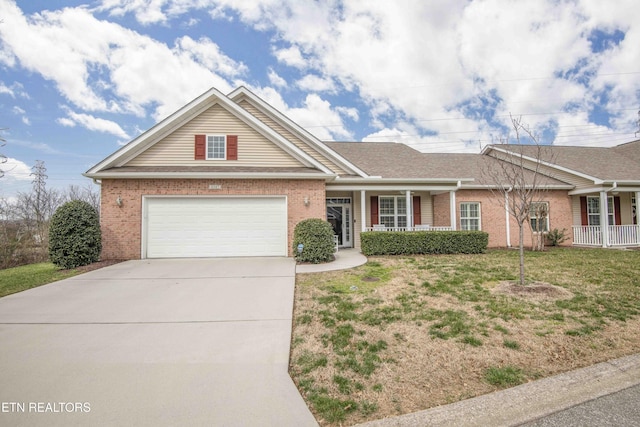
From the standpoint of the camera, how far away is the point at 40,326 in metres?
4.79

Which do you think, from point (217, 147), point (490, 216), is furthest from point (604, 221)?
point (217, 147)

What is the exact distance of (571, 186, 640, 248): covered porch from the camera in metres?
14.4

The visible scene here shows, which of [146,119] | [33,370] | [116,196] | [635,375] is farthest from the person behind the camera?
[146,119]

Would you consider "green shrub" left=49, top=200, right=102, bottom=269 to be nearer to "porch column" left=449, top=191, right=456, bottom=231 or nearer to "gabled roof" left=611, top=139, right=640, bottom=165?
"porch column" left=449, top=191, right=456, bottom=231

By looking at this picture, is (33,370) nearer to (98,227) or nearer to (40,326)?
(40,326)

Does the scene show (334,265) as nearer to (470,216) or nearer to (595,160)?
(470,216)

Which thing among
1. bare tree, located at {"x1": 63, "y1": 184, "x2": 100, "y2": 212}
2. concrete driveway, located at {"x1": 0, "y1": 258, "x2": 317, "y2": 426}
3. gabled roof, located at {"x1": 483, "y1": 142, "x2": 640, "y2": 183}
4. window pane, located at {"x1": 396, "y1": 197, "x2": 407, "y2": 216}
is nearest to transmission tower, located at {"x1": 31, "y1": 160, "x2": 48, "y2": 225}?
bare tree, located at {"x1": 63, "y1": 184, "x2": 100, "y2": 212}

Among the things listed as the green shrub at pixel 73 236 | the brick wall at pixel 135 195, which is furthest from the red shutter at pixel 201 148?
the green shrub at pixel 73 236

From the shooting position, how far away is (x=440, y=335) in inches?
165

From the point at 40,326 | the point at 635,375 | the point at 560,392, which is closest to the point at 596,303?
the point at 635,375

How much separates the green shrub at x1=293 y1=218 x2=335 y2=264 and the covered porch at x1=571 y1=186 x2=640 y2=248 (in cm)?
1370

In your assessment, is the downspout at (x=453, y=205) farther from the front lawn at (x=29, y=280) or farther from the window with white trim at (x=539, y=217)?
the front lawn at (x=29, y=280)

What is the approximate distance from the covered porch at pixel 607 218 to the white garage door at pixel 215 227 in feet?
49.6

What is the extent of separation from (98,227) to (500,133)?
13713mm
